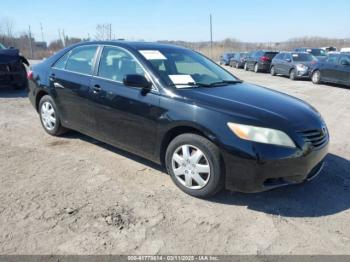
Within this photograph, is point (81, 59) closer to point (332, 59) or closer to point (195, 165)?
point (195, 165)

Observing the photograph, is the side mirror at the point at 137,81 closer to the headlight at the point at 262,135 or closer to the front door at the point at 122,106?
the front door at the point at 122,106

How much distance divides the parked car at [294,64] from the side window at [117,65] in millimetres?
14281

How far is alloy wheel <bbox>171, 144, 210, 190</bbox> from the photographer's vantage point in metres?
3.72

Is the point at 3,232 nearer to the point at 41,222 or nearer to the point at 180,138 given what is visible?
the point at 41,222

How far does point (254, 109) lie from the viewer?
12.2 ft

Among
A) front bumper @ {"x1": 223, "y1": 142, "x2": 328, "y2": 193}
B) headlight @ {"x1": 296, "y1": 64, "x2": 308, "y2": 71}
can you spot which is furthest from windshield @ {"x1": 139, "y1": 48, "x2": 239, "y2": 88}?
headlight @ {"x1": 296, "y1": 64, "x2": 308, "y2": 71}

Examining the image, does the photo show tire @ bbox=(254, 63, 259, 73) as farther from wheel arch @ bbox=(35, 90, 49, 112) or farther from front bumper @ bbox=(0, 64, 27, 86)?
wheel arch @ bbox=(35, 90, 49, 112)

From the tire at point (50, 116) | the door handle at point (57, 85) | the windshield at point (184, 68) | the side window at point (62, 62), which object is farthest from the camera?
the tire at point (50, 116)

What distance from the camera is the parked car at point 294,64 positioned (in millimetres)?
17828

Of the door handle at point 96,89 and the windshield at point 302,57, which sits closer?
the door handle at point 96,89

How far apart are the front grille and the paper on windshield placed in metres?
1.40

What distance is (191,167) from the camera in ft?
12.5

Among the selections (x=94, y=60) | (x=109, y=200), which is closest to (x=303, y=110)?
(x=109, y=200)

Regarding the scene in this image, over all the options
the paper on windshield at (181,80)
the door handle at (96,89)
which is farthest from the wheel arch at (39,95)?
the paper on windshield at (181,80)
